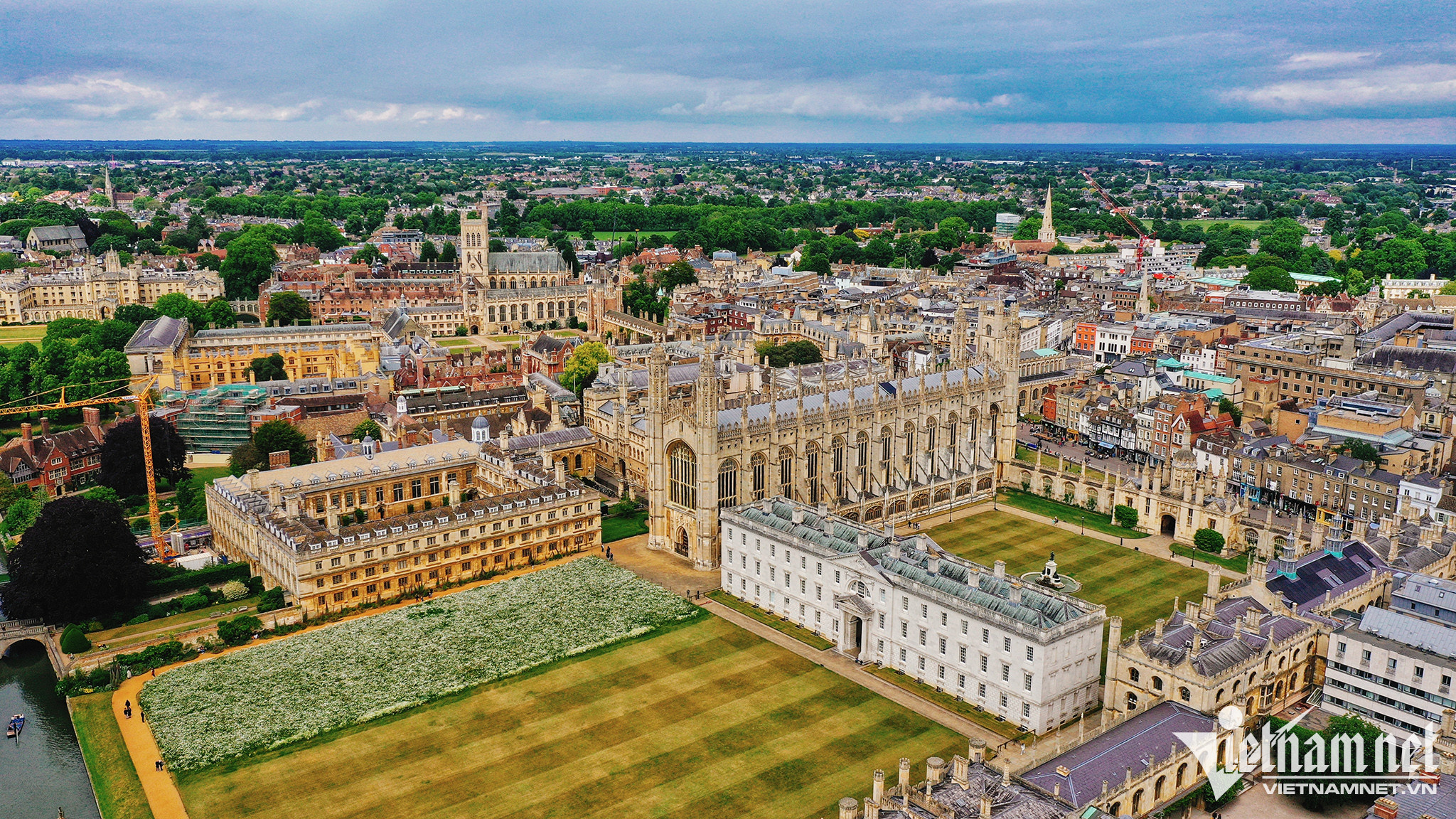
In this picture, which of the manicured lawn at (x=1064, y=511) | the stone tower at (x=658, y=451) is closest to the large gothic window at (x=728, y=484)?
the stone tower at (x=658, y=451)

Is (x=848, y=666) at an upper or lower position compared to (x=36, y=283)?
lower

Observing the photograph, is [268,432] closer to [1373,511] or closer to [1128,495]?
[1128,495]

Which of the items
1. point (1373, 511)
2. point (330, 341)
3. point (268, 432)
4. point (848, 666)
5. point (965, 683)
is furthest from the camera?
point (330, 341)

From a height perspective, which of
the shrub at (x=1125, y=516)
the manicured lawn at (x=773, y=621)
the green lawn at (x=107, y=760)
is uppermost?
the shrub at (x=1125, y=516)

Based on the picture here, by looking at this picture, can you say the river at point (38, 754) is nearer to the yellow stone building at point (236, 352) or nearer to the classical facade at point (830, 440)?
the classical facade at point (830, 440)

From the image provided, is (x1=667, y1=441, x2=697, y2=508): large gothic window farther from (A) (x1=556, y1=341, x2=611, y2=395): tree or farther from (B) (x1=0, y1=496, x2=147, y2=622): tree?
(A) (x1=556, y1=341, x2=611, y2=395): tree

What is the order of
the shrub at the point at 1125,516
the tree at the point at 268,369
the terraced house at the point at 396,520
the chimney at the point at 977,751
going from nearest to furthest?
1. the chimney at the point at 977,751
2. the terraced house at the point at 396,520
3. the shrub at the point at 1125,516
4. the tree at the point at 268,369

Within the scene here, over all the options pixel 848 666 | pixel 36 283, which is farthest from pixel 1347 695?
pixel 36 283
